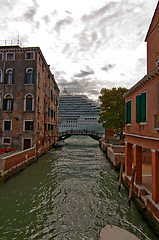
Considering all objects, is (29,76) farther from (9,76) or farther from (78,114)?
Result: (78,114)

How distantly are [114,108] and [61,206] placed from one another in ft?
59.7

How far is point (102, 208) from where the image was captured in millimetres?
7883

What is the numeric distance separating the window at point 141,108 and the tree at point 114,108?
14.5 metres

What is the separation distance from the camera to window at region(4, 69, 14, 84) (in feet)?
62.7

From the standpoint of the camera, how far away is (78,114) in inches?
2768

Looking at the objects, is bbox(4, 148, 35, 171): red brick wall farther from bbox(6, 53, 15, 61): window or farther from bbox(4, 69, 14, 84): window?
bbox(6, 53, 15, 61): window

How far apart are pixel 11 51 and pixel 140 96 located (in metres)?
18.4

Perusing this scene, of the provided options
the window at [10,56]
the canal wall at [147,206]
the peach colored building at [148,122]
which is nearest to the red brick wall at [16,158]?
the peach colored building at [148,122]

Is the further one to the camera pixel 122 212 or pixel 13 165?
pixel 13 165

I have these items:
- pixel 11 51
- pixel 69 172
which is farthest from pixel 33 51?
pixel 69 172

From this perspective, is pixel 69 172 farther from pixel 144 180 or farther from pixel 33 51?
pixel 33 51

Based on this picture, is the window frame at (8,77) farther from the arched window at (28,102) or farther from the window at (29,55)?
the arched window at (28,102)

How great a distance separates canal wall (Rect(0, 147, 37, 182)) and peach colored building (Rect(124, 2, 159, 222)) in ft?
30.4

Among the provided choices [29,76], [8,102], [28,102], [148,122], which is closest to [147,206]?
[148,122]
